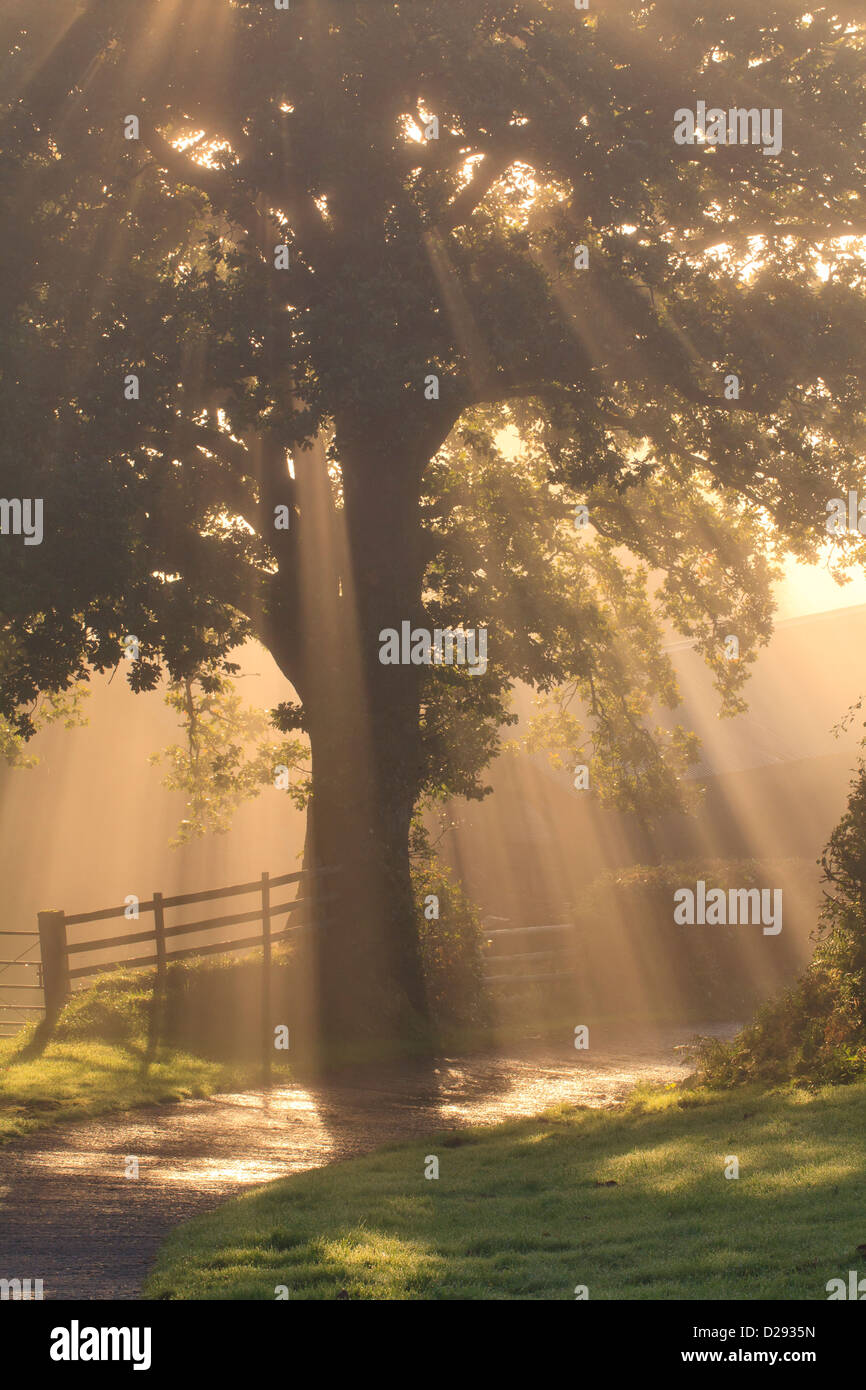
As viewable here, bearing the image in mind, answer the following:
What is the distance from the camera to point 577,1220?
294 inches

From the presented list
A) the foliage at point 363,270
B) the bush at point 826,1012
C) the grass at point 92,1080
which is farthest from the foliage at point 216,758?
the bush at point 826,1012

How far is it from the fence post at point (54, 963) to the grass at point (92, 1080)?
844 mm

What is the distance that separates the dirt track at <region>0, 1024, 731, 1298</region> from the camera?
7.25 metres

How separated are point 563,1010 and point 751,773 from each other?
59.8ft

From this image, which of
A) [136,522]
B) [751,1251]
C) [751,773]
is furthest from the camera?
[751,773]

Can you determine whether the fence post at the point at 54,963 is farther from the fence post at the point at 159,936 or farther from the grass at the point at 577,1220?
the grass at the point at 577,1220

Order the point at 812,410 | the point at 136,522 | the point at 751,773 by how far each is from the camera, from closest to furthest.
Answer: the point at 136,522, the point at 812,410, the point at 751,773

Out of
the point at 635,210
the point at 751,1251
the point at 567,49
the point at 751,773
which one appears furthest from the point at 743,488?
the point at 751,773

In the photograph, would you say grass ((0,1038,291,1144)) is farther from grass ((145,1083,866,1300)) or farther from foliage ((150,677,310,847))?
foliage ((150,677,310,847))

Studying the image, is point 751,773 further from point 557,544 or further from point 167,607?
point 167,607

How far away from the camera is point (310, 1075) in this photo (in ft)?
53.2

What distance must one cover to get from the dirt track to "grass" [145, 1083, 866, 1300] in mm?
467

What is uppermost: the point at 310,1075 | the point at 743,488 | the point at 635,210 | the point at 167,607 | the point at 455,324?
the point at 635,210

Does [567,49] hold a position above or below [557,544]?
above
